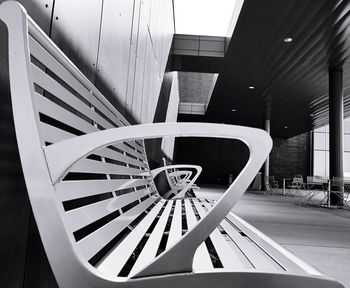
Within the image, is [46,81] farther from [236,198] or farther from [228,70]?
[228,70]

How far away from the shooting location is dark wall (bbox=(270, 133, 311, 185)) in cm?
2183

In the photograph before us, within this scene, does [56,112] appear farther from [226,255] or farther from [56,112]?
[226,255]

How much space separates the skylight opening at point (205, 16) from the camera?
714cm

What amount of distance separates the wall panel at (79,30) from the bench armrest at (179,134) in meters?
0.66

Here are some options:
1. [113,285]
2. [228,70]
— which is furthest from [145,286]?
[228,70]

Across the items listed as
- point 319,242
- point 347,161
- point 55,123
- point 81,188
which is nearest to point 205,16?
point 319,242

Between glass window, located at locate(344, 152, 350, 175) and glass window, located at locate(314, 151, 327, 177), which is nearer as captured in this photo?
glass window, located at locate(344, 152, 350, 175)

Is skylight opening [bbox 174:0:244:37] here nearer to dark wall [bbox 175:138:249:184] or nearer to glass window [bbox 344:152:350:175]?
dark wall [bbox 175:138:249:184]

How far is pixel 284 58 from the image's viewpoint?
341 inches

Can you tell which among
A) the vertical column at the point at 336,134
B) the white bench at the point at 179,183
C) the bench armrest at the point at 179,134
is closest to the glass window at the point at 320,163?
the vertical column at the point at 336,134

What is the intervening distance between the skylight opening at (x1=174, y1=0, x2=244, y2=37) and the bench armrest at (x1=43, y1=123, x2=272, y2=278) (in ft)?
20.4

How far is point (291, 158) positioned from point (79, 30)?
2242cm

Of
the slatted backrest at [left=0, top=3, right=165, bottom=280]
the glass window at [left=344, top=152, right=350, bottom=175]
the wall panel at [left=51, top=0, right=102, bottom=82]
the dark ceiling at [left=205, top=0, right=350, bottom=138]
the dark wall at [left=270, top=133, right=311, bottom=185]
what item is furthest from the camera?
the dark wall at [left=270, top=133, right=311, bottom=185]

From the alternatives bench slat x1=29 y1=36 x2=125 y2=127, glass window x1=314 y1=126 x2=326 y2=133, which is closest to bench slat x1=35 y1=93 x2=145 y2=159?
bench slat x1=29 y1=36 x2=125 y2=127
